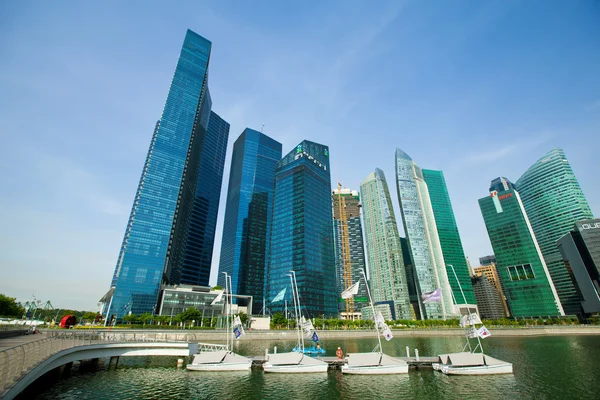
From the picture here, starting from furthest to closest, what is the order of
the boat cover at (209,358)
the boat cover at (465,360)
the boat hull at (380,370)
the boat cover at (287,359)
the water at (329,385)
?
the boat cover at (209,358) → the boat cover at (287,359) → the boat hull at (380,370) → the boat cover at (465,360) → the water at (329,385)

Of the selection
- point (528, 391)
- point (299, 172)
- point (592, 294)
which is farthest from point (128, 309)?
point (592, 294)

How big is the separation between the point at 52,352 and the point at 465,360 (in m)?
48.5

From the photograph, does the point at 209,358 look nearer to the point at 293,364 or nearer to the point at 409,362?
the point at 293,364

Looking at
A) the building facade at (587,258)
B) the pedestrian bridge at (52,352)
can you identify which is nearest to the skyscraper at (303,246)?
the pedestrian bridge at (52,352)

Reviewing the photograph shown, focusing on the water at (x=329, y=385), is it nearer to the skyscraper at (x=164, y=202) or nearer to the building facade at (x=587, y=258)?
the skyscraper at (x=164, y=202)

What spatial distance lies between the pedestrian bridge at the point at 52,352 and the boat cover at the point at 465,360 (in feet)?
135

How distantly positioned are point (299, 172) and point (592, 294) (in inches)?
7547

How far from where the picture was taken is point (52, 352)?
2945 centimetres

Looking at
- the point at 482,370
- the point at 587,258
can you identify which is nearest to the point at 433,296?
the point at 482,370

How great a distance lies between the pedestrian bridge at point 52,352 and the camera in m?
19.0

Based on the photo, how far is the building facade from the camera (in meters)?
160

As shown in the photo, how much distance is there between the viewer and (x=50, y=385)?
3275cm

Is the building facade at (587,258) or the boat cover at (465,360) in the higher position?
the building facade at (587,258)

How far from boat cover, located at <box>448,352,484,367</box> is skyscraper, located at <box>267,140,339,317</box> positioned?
133451 millimetres
